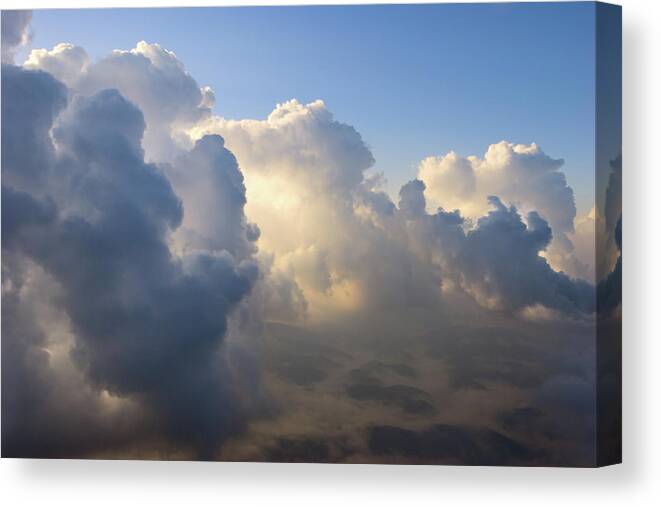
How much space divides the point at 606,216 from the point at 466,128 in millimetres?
1406

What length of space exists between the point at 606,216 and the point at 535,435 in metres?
1.96

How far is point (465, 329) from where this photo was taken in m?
8.02

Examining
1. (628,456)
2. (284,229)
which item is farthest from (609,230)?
(284,229)

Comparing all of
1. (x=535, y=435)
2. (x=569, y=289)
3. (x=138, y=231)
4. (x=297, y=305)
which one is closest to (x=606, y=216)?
(x=569, y=289)

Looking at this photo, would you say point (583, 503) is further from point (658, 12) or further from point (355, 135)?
point (658, 12)

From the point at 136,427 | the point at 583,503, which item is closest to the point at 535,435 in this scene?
the point at 583,503

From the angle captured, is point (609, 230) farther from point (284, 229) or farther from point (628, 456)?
point (284, 229)

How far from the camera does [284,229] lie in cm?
816

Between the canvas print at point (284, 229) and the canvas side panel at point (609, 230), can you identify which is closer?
the canvas side panel at point (609, 230)

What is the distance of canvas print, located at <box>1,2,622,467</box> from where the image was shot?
7.99 metres

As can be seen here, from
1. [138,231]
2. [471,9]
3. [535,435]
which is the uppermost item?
[471,9]

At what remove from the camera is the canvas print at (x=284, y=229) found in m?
7.99

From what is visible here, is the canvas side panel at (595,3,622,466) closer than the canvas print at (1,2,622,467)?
Yes

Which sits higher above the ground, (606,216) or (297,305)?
(606,216)
